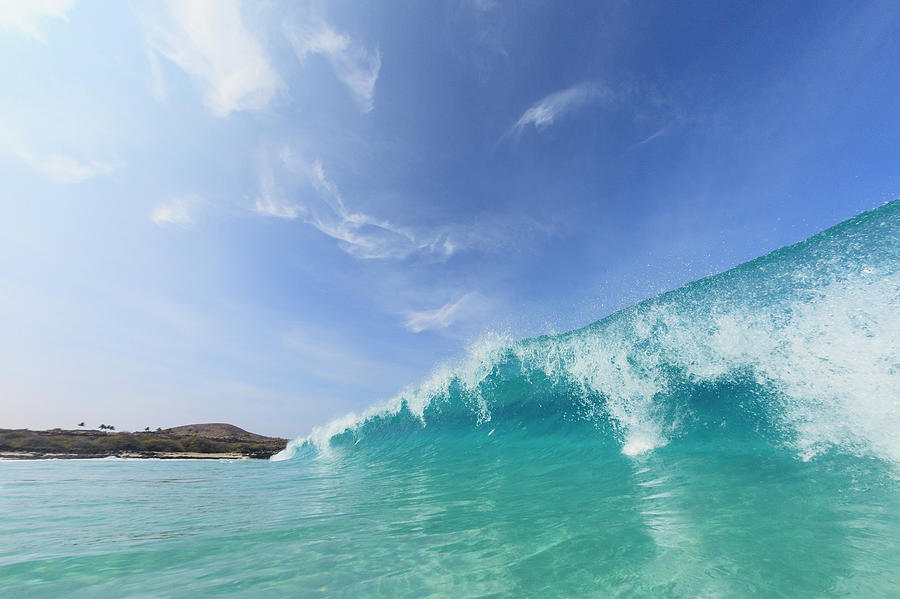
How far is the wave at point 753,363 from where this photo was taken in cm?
529

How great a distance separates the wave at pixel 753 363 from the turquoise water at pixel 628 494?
36 millimetres

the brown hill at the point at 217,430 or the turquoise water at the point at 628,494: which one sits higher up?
the brown hill at the point at 217,430

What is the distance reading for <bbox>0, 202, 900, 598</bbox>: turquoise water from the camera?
260 cm

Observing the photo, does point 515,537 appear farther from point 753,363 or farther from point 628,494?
point 753,363

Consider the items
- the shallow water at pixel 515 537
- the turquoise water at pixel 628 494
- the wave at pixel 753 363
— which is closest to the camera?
the shallow water at pixel 515 537

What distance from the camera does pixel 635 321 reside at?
400 inches

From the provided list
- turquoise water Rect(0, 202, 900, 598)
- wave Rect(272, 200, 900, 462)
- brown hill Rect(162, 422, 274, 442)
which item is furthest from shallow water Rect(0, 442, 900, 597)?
brown hill Rect(162, 422, 274, 442)

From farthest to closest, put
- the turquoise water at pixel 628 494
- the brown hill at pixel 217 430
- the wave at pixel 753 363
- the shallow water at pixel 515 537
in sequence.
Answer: the brown hill at pixel 217 430 < the wave at pixel 753 363 < the turquoise water at pixel 628 494 < the shallow water at pixel 515 537

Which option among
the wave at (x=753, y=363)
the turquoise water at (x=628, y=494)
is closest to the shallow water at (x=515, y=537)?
the turquoise water at (x=628, y=494)

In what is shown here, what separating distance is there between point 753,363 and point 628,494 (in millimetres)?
4731

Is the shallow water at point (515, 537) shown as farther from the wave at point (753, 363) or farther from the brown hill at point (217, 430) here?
the brown hill at point (217, 430)

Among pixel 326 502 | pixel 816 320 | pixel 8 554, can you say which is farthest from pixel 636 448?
pixel 8 554

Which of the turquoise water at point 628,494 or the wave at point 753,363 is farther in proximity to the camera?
the wave at point 753,363

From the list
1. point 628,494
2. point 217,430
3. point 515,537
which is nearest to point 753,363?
point 628,494
